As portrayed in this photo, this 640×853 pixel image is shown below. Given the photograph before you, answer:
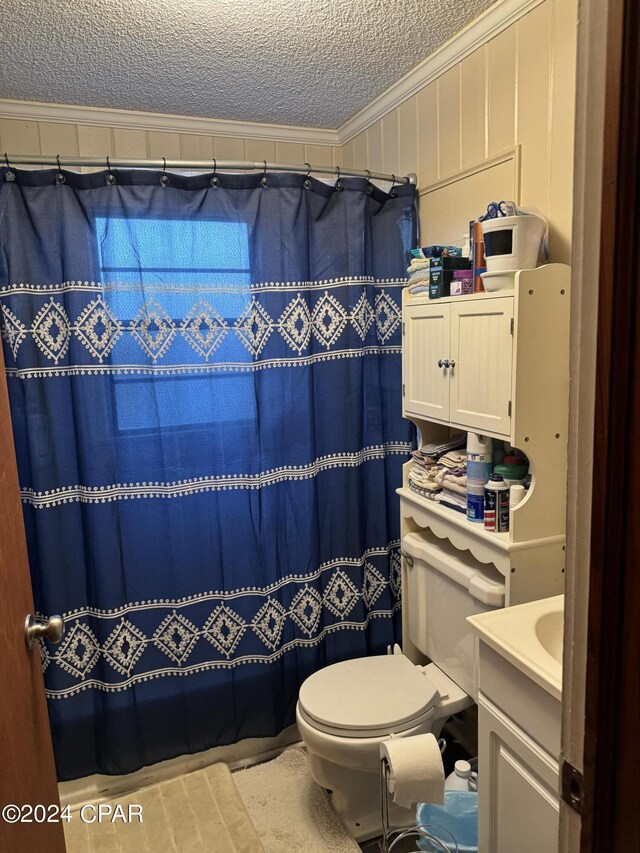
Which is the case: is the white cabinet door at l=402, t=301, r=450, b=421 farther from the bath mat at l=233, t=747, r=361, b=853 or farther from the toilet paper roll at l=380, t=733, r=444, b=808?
the bath mat at l=233, t=747, r=361, b=853

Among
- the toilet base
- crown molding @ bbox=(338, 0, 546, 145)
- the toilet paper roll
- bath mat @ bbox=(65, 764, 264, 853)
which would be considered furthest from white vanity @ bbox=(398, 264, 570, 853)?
bath mat @ bbox=(65, 764, 264, 853)

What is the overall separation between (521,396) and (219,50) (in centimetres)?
138

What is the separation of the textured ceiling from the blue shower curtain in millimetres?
354

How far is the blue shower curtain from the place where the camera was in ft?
6.15

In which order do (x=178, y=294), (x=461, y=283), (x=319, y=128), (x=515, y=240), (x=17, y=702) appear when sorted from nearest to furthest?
(x=17, y=702) → (x=515, y=240) → (x=461, y=283) → (x=178, y=294) → (x=319, y=128)

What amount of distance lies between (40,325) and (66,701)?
49.1 inches

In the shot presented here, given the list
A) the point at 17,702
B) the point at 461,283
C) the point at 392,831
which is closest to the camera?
the point at 17,702

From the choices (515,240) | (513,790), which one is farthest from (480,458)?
(513,790)

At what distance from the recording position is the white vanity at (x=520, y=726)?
1.15m

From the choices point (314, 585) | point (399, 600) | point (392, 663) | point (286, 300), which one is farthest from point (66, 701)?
point (286, 300)

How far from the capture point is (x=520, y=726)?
1.24 m

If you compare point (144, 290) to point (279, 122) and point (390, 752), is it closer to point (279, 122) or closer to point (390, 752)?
point (279, 122)

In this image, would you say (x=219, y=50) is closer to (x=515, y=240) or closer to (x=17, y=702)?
(x=515, y=240)

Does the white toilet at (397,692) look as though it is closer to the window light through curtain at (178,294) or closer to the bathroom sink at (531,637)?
the bathroom sink at (531,637)
